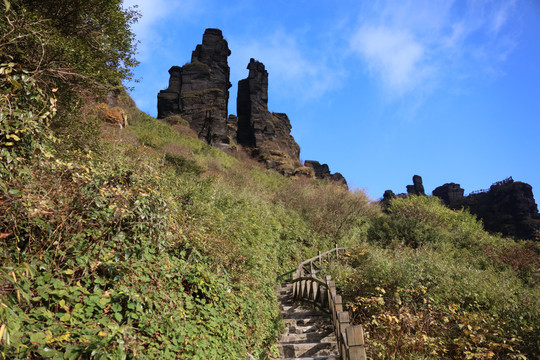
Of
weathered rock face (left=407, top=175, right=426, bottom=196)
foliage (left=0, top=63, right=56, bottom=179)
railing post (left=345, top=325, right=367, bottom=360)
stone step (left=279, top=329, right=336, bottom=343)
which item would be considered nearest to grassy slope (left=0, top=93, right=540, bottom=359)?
foliage (left=0, top=63, right=56, bottom=179)

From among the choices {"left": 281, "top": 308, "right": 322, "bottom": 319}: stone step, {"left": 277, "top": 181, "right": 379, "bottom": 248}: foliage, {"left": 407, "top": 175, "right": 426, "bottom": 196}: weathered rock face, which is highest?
{"left": 407, "top": 175, "right": 426, "bottom": 196}: weathered rock face

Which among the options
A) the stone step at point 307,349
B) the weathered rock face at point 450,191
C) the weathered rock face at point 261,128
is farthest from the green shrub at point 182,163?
the weathered rock face at point 450,191

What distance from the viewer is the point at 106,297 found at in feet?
13.3

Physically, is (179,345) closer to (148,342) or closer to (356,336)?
(148,342)

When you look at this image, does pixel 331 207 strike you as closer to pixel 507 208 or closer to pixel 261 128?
pixel 261 128

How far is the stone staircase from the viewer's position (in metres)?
7.42

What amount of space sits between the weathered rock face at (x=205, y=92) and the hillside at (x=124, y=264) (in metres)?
27.2

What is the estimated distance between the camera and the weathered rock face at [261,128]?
4269 cm

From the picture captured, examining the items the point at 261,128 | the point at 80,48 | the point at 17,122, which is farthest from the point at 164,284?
the point at 261,128

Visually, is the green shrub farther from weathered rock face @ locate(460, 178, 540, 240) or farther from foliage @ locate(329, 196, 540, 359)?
weathered rock face @ locate(460, 178, 540, 240)

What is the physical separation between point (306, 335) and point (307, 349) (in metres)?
0.78

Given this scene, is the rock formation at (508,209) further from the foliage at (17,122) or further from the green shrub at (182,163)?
the foliage at (17,122)

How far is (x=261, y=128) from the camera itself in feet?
154

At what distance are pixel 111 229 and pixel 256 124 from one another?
43.5 metres
